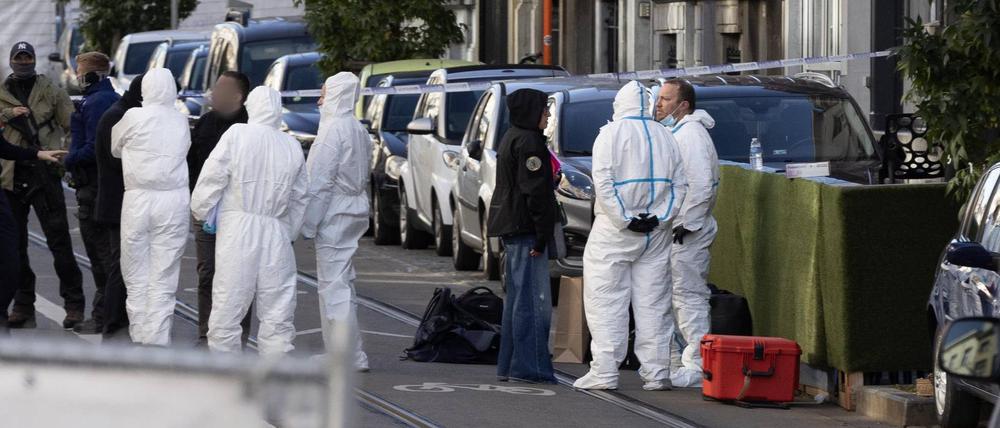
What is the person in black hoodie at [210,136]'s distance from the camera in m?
11.2

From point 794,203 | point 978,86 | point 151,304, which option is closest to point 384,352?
point 151,304

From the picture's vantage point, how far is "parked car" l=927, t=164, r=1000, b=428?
7.73 meters

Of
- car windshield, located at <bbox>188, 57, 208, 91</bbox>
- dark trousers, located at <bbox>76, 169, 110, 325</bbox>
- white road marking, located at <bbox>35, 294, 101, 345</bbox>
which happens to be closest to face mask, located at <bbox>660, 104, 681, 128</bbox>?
dark trousers, located at <bbox>76, 169, 110, 325</bbox>

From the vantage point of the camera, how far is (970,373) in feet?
13.1

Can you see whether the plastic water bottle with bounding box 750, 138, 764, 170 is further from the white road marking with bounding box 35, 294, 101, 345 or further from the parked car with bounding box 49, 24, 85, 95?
the parked car with bounding box 49, 24, 85, 95

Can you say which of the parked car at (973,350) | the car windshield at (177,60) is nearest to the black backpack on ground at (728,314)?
the parked car at (973,350)

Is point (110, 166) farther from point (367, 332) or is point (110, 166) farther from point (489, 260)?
point (489, 260)

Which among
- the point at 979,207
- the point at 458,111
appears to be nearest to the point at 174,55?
the point at 458,111

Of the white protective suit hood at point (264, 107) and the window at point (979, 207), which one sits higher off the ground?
the white protective suit hood at point (264, 107)

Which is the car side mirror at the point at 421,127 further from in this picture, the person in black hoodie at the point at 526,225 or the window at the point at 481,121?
the person in black hoodie at the point at 526,225

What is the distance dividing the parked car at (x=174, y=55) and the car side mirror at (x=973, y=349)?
98.7 ft

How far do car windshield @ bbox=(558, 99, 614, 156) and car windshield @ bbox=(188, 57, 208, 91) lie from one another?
17.9 meters

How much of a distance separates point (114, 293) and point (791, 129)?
17.5ft

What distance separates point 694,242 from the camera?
1055 cm
